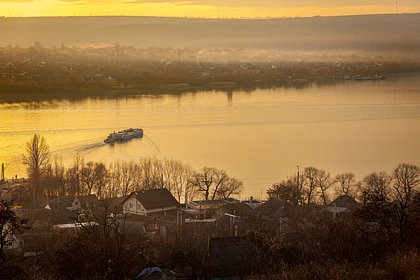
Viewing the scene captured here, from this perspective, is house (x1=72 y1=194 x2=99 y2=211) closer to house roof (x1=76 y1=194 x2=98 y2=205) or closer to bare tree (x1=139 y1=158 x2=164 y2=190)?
house roof (x1=76 y1=194 x2=98 y2=205)

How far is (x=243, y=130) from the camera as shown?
9.32 metres

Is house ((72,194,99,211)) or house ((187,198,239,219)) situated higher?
house ((72,194,99,211))

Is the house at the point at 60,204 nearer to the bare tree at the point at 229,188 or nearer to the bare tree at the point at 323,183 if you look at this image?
the bare tree at the point at 229,188

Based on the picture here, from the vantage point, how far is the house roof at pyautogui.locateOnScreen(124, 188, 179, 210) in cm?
434

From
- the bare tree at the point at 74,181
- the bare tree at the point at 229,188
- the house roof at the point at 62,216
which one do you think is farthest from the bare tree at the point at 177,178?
the house roof at the point at 62,216

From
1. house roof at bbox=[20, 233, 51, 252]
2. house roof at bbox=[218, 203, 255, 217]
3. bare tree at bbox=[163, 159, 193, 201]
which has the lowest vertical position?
house roof at bbox=[20, 233, 51, 252]

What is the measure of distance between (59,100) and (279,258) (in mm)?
10567

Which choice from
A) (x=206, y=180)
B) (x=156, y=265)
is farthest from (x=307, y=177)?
(x=156, y=265)

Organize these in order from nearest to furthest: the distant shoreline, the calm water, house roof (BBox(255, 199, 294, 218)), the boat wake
→ house roof (BBox(255, 199, 294, 218)), the calm water, the boat wake, the distant shoreline

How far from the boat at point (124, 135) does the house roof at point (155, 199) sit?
12.3ft

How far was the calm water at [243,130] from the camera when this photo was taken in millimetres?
6742

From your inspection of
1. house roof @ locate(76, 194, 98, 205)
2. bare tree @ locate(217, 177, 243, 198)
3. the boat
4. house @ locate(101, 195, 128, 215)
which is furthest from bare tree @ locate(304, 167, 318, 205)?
the boat

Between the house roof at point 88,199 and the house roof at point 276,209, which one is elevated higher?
the house roof at point 88,199

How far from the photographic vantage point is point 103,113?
1124 cm
